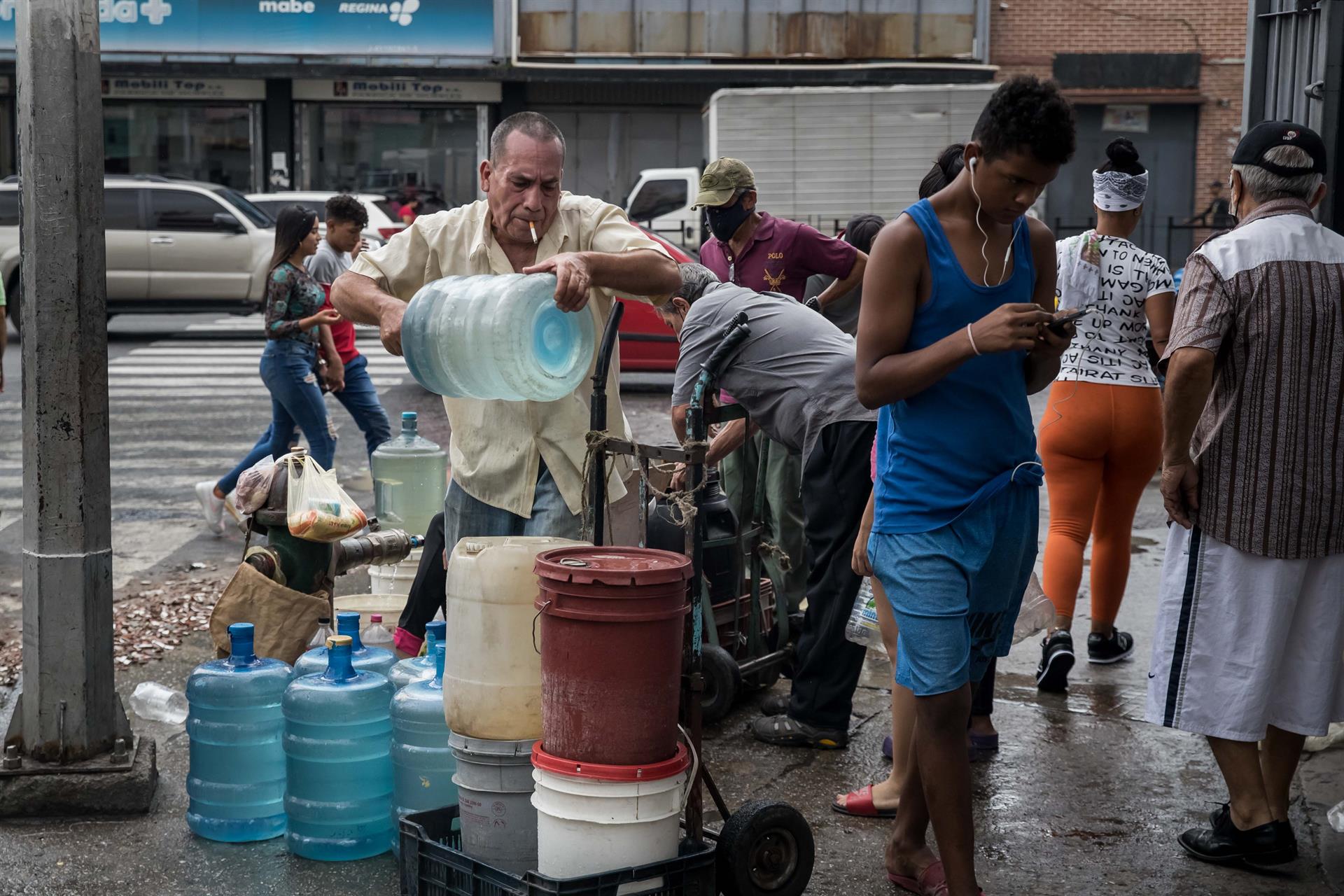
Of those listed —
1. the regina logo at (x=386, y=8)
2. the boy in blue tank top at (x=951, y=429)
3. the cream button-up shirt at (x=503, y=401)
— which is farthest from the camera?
the regina logo at (x=386, y=8)

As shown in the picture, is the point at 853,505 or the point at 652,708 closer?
the point at 652,708

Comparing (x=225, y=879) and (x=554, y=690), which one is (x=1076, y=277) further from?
(x=225, y=879)

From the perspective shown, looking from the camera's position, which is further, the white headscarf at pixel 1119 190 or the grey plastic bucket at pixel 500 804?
the white headscarf at pixel 1119 190

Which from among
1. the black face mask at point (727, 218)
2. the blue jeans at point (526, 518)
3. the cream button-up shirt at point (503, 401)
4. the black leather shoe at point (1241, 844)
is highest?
the black face mask at point (727, 218)

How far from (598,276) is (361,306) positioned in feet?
2.27

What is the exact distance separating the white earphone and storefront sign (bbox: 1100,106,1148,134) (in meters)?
25.2

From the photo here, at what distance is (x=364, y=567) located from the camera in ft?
25.0

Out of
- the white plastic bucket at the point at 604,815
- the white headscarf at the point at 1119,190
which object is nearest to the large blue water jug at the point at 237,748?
the white plastic bucket at the point at 604,815

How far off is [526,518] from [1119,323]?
2.75 m

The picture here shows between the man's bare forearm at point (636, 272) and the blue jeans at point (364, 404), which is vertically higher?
the man's bare forearm at point (636, 272)

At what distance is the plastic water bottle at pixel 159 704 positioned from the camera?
541cm

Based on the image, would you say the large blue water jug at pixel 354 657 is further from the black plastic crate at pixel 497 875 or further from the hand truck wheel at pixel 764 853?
the hand truck wheel at pixel 764 853

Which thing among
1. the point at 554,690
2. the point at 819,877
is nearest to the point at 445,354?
the point at 554,690

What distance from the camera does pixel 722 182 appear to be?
6602 millimetres
